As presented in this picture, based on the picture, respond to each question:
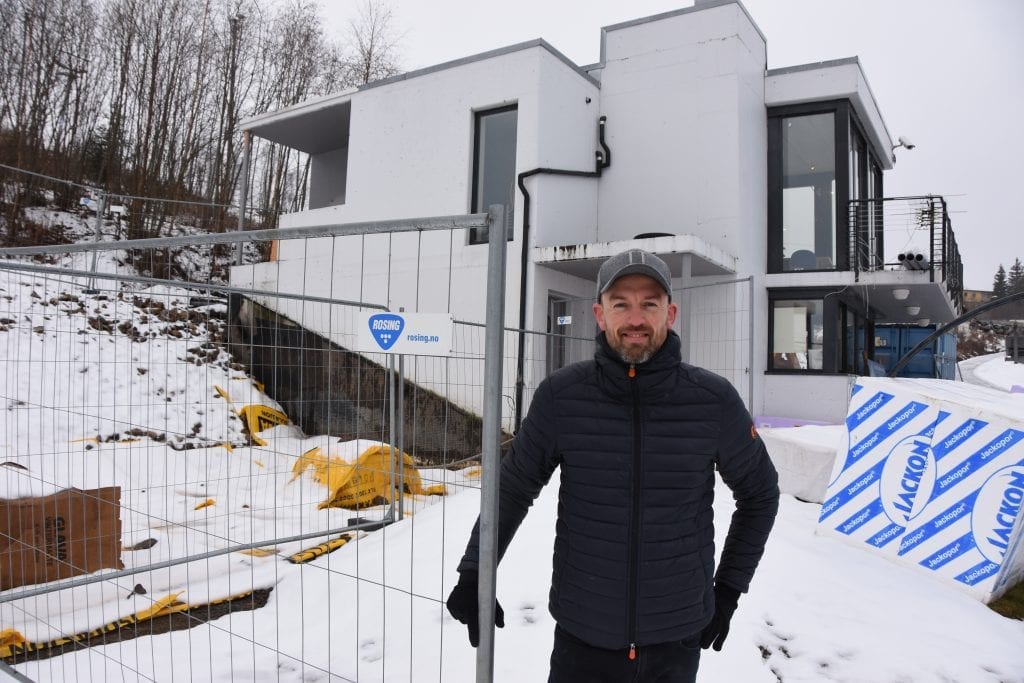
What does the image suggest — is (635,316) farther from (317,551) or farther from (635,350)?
(317,551)

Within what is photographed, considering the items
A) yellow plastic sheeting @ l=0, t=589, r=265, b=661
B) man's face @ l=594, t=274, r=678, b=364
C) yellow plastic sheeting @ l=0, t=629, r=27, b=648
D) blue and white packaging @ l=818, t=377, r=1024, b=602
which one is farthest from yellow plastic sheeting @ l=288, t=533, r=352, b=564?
blue and white packaging @ l=818, t=377, r=1024, b=602

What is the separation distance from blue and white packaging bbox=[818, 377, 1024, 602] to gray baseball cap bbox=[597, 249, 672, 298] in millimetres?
3396

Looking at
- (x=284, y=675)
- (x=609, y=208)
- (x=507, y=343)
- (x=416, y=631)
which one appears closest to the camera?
(x=284, y=675)

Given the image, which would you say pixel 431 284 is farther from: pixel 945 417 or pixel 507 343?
pixel 945 417

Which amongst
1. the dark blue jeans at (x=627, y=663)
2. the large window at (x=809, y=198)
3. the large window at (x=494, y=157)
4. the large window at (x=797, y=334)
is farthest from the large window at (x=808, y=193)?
the dark blue jeans at (x=627, y=663)

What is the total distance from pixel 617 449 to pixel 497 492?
0.36 m

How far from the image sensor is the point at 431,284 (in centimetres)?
971

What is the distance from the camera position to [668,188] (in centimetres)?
978

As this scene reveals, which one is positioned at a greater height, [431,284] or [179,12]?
[179,12]

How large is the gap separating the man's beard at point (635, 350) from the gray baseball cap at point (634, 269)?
0.54ft

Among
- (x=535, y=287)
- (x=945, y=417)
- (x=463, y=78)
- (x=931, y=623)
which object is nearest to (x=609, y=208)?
(x=535, y=287)

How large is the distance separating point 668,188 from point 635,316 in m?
8.66

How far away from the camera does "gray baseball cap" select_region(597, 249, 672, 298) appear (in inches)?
69.5

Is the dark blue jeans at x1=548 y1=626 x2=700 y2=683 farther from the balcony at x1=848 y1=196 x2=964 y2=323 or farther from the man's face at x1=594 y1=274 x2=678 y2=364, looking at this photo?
the balcony at x1=848 y1=196 x2=964 y2=323
